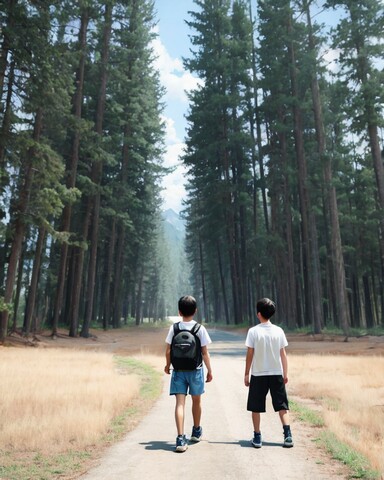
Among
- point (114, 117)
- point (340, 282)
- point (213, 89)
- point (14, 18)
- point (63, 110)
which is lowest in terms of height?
point (340, 282)

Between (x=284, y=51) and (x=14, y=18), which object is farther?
(x=284, y=51)

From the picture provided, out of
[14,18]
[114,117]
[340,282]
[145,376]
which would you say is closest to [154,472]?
[145,376]

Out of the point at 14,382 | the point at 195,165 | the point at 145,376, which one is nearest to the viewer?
the point at 14,382

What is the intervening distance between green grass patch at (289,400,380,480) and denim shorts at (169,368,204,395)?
1.71m

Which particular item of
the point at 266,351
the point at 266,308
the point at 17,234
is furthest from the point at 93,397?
the point at 17,234

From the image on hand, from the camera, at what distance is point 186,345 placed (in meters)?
4.99

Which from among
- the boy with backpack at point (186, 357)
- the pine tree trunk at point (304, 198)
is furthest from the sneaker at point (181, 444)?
the pine tree trunk at point (304, 198)

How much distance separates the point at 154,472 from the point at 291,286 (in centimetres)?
2443

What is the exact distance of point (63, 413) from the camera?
6.57m

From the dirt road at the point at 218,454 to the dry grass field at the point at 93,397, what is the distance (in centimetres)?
53

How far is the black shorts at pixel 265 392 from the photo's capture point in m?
5.04

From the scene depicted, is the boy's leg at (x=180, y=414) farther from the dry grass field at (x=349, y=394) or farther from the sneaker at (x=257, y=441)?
the dry grass field at (x=349, y=394)

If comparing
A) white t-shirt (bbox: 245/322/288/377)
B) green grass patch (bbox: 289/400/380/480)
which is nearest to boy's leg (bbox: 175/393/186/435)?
white t-shirt (bbox: 245/322/288/377)

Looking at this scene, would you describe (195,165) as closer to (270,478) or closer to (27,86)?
(27,86)
